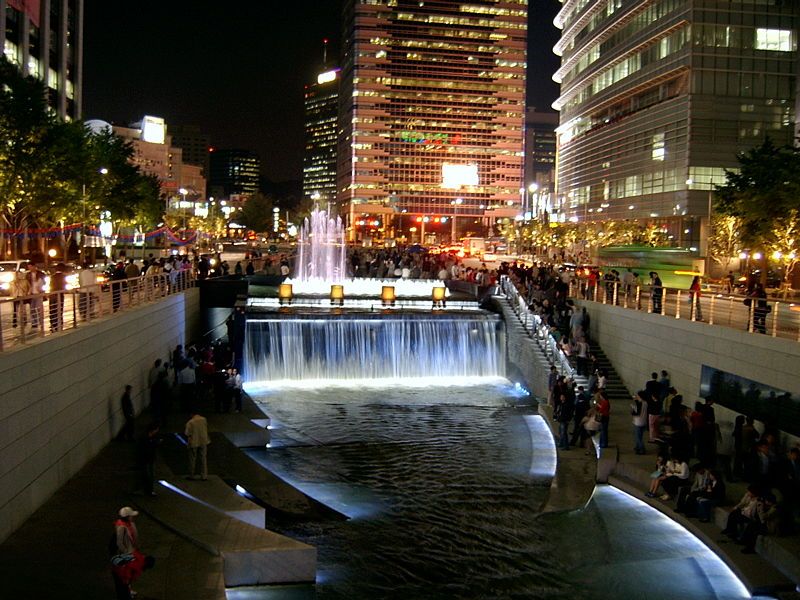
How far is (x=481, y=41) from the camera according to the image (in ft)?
655

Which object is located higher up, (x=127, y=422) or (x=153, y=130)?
(x=153, y=130)

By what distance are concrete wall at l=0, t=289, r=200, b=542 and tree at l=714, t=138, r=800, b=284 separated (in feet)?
99.3

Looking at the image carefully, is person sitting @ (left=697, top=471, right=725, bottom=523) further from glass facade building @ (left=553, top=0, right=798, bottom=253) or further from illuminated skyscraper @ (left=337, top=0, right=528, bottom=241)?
illuminated skyscraper @ (left=337, top=0, right=528, bottom=241)

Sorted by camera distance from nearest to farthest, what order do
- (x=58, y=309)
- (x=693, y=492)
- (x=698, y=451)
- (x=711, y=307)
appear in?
(x=693, y=492) → (x=58, y=309) → (x=698, y=451) → (x=711, y=307)

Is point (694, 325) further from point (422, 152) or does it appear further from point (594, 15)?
point (422, 152)

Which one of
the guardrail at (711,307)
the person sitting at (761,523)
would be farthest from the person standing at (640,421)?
the person sitting at (761,523)

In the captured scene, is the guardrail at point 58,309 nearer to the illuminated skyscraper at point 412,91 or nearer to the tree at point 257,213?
the tree at point 257,213

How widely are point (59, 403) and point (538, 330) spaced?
18.7 metres

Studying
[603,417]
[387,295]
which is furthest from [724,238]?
[603,417]

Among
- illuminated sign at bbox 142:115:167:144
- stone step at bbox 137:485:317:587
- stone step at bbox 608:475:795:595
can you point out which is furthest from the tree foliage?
illuminated sign at bbox 142:115:167:144

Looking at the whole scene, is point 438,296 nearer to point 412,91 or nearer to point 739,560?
point 739,560

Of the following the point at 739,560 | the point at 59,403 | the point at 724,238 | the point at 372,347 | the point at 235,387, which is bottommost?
the point at 739,560

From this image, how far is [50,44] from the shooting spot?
80.3 meters

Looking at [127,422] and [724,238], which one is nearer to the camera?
[127,422]
